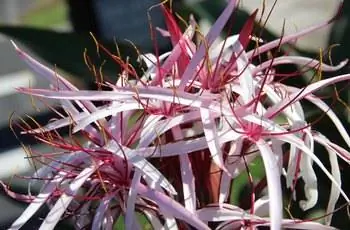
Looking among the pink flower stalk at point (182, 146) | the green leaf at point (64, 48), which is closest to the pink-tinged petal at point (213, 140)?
the pink flower stalk at point (182, 146)

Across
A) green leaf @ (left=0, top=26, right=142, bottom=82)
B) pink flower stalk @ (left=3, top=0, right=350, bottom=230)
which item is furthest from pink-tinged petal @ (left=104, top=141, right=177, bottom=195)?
green leaf @ (left=0, top=26, right=142, bottom=82)

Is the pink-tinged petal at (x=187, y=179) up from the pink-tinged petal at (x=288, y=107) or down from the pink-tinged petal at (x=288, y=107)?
down

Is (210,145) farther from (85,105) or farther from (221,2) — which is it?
(221,2)

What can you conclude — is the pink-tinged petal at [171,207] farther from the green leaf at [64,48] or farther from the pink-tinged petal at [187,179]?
the green leaf at [64,48]

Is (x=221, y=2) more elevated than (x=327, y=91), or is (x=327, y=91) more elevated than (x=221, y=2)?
(x=221, y=2)

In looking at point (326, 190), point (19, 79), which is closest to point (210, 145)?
point (326, 190)

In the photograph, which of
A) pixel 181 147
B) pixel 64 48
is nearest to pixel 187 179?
pixel 181 147
